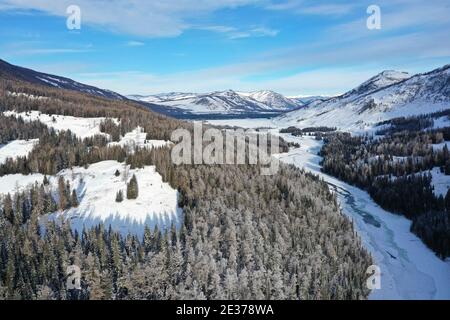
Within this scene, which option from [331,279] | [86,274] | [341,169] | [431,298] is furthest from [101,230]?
[341,169]

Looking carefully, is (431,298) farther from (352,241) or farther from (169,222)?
(169,222)

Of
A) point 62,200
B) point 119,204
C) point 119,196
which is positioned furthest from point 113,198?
point 62,200

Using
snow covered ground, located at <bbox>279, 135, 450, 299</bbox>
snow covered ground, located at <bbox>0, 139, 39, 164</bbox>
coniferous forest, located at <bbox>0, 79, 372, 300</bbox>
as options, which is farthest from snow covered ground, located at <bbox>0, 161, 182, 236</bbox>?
snow covered ground, located at <bbox>279, 135, 450, 299</bbox>

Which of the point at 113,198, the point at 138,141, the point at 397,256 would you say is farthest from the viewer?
the point at 138,141

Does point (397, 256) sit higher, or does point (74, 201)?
point (74, 201)

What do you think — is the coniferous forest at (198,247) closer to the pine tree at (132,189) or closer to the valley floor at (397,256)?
the pine tree at (132,189)

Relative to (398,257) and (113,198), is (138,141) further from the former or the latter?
(398,257)
